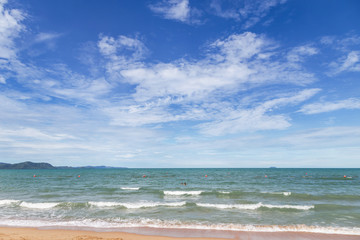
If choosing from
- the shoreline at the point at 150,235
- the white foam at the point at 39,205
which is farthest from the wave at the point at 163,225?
the white foam at the point at 39,205

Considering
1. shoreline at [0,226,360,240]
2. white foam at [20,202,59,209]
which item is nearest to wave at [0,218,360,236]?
shoreline at [0,226,360,240]

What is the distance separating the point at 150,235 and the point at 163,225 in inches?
70.0

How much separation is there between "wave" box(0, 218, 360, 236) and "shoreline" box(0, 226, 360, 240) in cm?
50

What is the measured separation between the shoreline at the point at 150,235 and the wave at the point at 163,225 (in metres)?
0.50

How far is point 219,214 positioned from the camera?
15312 millimetres

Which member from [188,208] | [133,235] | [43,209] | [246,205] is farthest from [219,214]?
[43,209]

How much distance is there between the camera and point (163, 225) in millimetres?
12750

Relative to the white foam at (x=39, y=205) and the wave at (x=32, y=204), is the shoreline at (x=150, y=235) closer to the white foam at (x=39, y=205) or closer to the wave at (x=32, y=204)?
the white foam at (x=39, y=205)

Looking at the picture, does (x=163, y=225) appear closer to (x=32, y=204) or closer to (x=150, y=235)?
(x=150, y=235)

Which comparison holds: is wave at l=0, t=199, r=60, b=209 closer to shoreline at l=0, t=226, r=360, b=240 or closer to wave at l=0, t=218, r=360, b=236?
wave at l=0, t=218, r=360, b=236

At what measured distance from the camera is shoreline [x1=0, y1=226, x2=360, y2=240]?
10562 mm

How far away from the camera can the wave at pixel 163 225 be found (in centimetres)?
1181

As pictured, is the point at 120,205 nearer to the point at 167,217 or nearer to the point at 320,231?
the point at 167,217

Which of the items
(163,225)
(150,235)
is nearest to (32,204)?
(163,225)
